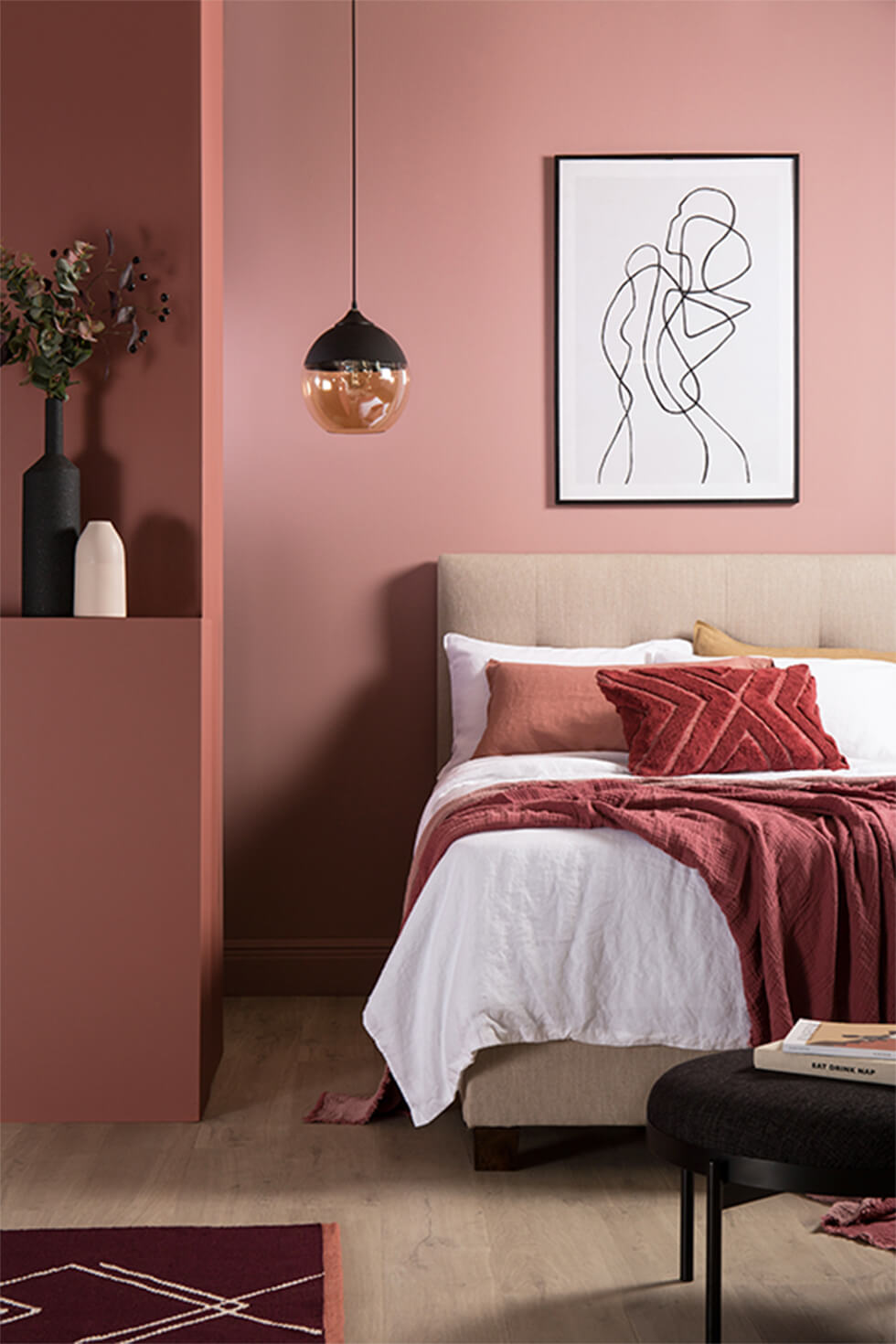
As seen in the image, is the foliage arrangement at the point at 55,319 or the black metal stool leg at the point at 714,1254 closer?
the black metal stool leg at the point at 714,1254

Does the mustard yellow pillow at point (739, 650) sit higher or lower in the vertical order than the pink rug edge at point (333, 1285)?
higher

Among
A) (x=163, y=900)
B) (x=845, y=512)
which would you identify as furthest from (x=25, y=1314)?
(x=845, y=512)

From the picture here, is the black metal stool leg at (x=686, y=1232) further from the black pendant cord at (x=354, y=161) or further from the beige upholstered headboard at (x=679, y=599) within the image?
the black pendant cord at (x=354, y=161)

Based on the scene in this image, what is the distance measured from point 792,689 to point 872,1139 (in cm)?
200

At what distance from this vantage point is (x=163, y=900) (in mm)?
3137

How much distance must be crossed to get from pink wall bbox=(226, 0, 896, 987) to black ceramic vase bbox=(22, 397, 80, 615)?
1.29 metres

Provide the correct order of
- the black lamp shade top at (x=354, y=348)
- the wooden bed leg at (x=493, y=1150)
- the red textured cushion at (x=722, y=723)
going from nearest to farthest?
the wooden bed leg at (x=493, y=1150) < the black lamp shade top at (x=354, y=348) < the red textured cushion at (x=722, y=723)

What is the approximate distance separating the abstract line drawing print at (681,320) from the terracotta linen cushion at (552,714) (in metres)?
0.82

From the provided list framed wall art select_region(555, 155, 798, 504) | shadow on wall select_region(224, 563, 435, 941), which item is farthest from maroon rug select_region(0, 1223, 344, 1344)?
framed wall art select_region(555, 155, 798, 504)

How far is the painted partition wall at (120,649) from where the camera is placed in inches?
123

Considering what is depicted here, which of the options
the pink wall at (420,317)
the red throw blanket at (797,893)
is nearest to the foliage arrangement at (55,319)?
→ the pink wall at (420,317)

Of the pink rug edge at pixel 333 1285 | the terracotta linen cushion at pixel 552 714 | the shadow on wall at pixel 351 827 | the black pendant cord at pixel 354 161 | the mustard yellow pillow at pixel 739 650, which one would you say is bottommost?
the pink rug edge at pixel 333 1285

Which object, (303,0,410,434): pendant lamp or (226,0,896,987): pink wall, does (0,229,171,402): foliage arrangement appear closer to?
(303,0,410,434): pendant lamp

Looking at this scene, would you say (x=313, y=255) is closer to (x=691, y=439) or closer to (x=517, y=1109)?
(x=691, y=439)
